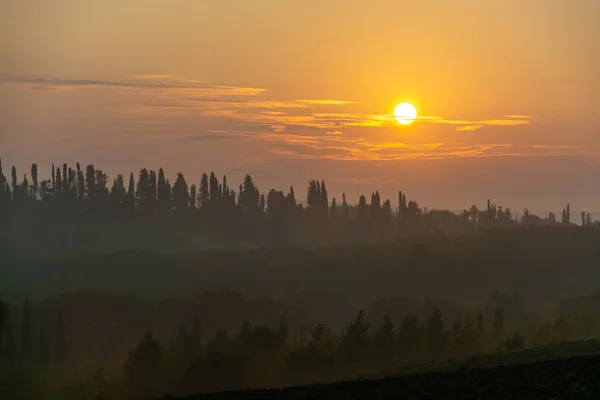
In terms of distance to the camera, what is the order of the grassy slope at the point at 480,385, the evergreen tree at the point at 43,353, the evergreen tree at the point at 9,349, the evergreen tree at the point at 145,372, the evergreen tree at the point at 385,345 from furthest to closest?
the evergreen tree at the point at 43,353
the evergreen tree at the point at 9,349
the evergreen tree at the point at 385,345
the evergreen tree at the point at 145,372
the grassy slope at the point at 480,385

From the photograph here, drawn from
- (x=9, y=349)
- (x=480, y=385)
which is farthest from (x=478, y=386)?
(x=9, y=349)

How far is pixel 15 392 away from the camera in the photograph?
15725 cm

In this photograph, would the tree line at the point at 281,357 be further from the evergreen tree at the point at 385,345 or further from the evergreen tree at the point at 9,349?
the evergreen tree at the point at 9,349

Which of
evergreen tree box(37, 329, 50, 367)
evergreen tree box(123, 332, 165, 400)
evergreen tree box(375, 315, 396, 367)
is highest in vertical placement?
evergreen tree box(375, 315, 396, 367)

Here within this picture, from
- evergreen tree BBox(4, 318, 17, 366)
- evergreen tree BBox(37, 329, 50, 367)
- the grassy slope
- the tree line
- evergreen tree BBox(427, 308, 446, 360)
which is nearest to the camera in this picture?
the grassy slope

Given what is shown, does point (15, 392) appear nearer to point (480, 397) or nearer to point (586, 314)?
point (586, 314)

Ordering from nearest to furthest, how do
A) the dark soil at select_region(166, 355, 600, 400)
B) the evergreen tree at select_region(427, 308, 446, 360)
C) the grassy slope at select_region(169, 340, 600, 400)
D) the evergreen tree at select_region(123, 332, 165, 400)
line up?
the dark soil at select_region(166, 355, 600, 400) → the grassy slope at select_region(169, 340, 600, 400) → the evergreen tree at select_region(123, 332, 165, 400) → the evergreen tree at select_region(427, 308, 446, 360)

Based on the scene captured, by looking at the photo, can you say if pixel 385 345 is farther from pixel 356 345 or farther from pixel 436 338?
pixel 436 338

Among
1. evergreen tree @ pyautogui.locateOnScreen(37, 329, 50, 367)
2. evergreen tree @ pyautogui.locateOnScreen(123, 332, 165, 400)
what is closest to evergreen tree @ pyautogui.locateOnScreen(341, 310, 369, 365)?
evergreen tree @ pyautogui.locateOnScreen(123, 332, 165, 400)

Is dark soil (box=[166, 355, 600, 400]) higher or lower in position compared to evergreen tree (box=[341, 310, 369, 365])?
higher

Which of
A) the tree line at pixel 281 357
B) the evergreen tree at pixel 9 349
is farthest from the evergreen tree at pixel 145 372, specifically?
the evergreen tree at pixel 9 349

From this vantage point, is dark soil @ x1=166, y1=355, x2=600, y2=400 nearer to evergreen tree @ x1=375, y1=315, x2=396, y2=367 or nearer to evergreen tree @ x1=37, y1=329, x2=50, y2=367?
evergreen tree @ x1=375, y1=315, x2=396, y2=367

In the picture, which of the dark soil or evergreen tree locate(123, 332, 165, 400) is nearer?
the dark soil

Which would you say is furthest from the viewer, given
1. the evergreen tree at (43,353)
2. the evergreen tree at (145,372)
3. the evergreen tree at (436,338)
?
the evergreen tree at (43,353)
